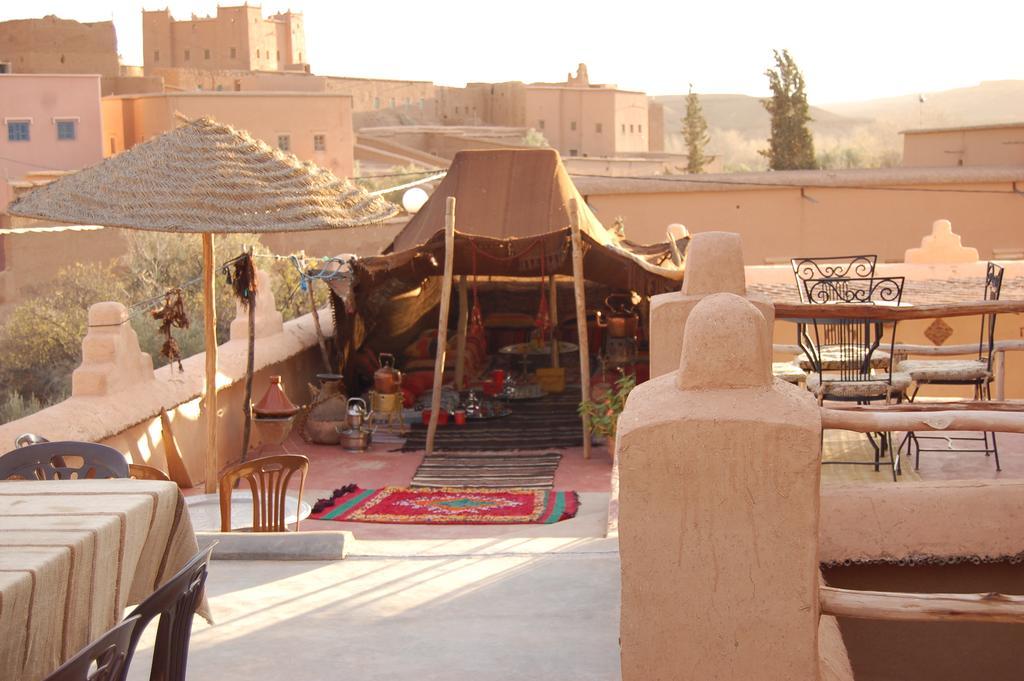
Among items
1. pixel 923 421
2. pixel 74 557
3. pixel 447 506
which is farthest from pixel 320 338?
pixel 923 421

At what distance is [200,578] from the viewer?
3252mm

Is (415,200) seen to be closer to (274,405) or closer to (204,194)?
(274,405)

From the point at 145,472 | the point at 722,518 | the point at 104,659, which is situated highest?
the point at 722,518

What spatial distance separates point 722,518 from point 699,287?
206cm

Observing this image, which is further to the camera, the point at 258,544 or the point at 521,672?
the point at 258,544

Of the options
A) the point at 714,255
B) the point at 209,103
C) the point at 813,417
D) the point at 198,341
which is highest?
the point at 209,103

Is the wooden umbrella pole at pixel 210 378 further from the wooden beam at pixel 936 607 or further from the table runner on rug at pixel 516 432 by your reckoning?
the wooden beam at pixel 936 607

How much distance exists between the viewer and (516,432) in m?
11.7

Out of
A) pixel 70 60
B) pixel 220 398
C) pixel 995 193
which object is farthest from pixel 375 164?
pixel 220 398

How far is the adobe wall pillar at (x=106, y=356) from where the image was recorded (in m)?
8.49

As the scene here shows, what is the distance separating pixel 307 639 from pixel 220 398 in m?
6.18

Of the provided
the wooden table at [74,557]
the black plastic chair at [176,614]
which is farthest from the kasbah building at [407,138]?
the black plastic chair at [176,614]

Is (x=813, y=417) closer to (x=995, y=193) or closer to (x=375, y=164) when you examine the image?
(x=995, y=193)

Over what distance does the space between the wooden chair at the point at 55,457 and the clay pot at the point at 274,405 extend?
18.9 ft
